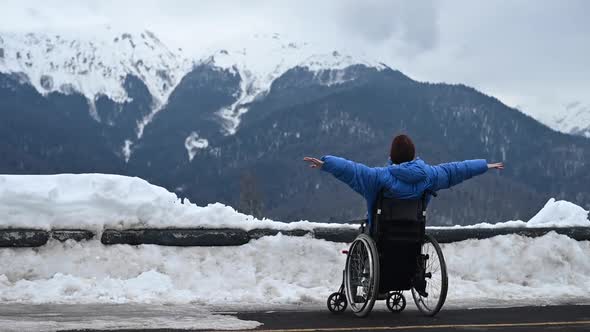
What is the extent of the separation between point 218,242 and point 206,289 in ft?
3.24

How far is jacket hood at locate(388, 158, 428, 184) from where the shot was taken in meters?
7.28

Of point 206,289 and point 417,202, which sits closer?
point 417,202

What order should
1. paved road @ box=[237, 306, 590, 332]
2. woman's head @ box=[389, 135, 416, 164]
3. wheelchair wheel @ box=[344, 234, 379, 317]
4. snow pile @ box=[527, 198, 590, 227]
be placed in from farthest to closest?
snow pile @ box=[527, 198, 590, 227] < woman's head @ box=[389, 135, 416, 164] < wheelchair wheel @ box=[344, 234, 379, 317] < paved road @ box=[237, 306, 590, 332]

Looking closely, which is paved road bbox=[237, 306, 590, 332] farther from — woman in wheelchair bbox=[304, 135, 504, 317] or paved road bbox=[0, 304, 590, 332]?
woman in wheelchair bbox=[304, 135, 504, 317]

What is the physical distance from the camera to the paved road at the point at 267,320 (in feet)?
21.6

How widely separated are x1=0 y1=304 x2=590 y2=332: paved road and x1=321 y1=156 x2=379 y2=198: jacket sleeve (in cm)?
132

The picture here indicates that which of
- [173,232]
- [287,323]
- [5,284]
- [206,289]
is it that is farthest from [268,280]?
[5,284]

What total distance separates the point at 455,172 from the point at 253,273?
327cm

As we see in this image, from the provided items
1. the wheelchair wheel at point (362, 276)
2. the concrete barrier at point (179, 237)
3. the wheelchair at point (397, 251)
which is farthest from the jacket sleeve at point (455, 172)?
the concrete barrier at point (179, 237)

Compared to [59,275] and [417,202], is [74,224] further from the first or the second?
[417,202]

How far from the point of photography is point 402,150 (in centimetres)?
746

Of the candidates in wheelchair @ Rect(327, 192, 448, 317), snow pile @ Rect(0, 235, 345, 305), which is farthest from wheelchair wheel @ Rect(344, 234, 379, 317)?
snow pile @ Rect(0, 235, 345, 305)

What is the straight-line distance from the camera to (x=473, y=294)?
964 cm

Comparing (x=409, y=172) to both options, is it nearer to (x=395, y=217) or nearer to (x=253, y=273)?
(x=395, y=217)
